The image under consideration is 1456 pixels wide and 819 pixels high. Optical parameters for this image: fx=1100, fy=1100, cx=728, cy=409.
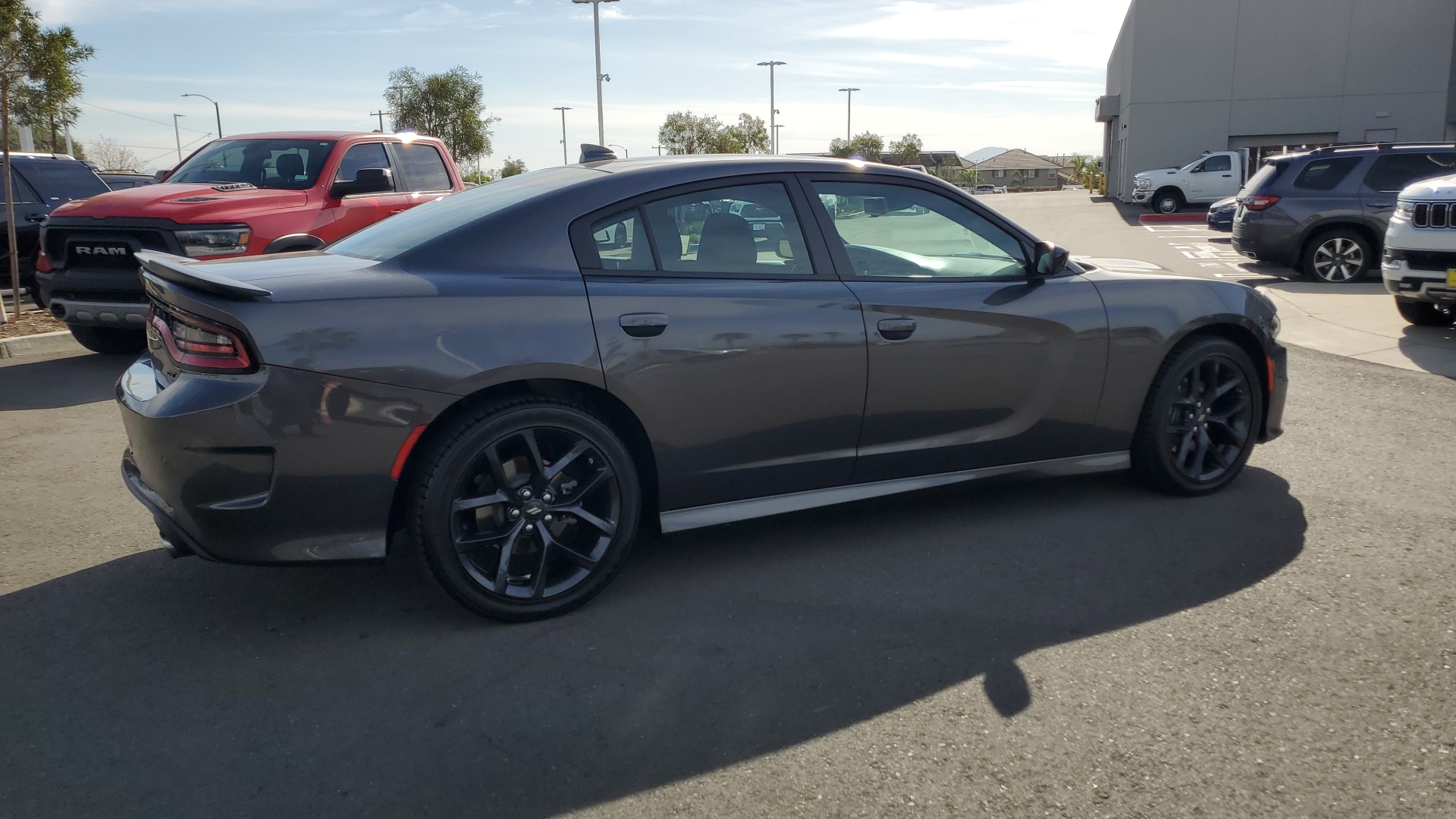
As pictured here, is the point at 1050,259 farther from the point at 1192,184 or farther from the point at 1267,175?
the point at 1192,184

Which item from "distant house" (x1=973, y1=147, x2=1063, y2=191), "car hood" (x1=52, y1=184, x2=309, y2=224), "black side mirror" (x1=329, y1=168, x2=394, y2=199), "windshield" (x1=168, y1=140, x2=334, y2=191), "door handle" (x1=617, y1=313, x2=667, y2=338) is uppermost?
"distant house" (x1=973, y1=147, x2=1063, y2=191)

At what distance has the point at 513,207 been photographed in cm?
378

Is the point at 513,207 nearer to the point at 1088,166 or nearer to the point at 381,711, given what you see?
the point at 381,711

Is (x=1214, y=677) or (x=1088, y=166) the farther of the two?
(x=1088, y=166)

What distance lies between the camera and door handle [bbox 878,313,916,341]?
4.11 m

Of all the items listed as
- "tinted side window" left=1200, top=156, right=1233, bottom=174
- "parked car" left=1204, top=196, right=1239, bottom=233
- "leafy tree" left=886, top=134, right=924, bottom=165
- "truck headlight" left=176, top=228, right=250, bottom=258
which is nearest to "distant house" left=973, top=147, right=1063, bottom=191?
"leafy tree" left=886, top=134, right=924, bottom=165

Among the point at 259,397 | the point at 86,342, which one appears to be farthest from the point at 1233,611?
the point at 86,342

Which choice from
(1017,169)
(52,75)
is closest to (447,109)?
(52,75)

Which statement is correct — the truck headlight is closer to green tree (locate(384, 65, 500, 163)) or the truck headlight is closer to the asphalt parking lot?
the asphalt parking lot

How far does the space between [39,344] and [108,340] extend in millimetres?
1047

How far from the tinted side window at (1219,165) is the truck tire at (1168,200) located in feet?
4.38

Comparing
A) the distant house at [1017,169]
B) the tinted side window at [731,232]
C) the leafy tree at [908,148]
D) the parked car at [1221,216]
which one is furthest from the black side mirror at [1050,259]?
the distant house at [1017,169]

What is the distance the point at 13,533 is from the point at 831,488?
3408 millimetres

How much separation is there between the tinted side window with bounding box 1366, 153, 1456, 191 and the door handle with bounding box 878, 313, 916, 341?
40.4ft
